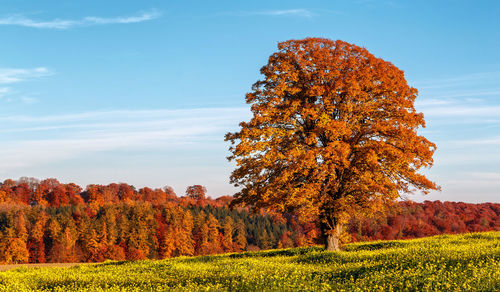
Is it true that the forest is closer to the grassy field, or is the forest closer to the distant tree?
the distant tree

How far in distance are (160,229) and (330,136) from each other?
115 metres

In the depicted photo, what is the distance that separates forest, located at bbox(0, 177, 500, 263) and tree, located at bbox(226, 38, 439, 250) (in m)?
61.4

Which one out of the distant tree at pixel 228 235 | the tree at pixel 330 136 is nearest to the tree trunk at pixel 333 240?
the tree at pixel 330 136

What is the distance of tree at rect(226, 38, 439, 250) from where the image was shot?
1124 inches

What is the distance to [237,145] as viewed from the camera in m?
29.6

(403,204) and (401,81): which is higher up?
(401,81)

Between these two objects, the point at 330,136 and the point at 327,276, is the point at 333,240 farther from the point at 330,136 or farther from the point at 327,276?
the point at 327,276

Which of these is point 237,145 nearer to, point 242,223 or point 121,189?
point 242,223

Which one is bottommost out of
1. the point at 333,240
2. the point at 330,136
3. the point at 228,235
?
the point at 228,235

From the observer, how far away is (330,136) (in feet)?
94.2

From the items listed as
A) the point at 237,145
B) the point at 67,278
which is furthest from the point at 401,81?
the point at 67,278

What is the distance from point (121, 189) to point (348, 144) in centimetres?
18213

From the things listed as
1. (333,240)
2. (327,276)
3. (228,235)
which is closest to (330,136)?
(333,240)

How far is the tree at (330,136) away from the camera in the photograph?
28547 mm
